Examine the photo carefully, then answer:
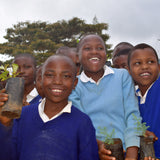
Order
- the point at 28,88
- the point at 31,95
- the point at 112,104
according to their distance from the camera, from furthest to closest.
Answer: the point at 28,88 → the point at 31,95 → the point at 112,104

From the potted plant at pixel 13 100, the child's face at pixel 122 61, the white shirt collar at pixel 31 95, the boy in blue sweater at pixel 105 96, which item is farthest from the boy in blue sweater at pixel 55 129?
the child's face at pixel 122 61

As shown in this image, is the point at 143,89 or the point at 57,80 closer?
the point at 57,80

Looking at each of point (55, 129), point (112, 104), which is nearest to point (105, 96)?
point (112, 104)

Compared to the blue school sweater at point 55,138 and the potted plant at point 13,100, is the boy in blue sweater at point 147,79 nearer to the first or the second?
the blue school sweater at point 55,138

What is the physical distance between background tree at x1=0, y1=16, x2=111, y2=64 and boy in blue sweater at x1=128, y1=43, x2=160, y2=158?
76.4ft

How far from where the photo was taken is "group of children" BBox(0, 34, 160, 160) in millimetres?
1802

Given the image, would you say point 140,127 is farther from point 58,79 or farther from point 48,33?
point 48,33

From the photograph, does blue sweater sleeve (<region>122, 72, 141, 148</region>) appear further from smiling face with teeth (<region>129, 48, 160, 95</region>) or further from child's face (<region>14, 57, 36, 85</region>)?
child's face (<region>14, 57, 36, 85</region>)

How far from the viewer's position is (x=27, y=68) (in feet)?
12.4

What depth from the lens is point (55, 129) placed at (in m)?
1.82

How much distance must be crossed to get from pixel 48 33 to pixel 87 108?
28767 millimetres

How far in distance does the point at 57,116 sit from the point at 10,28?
1290 inches

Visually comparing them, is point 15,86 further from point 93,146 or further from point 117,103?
point 117,103

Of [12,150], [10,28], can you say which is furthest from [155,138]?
[10,28]
